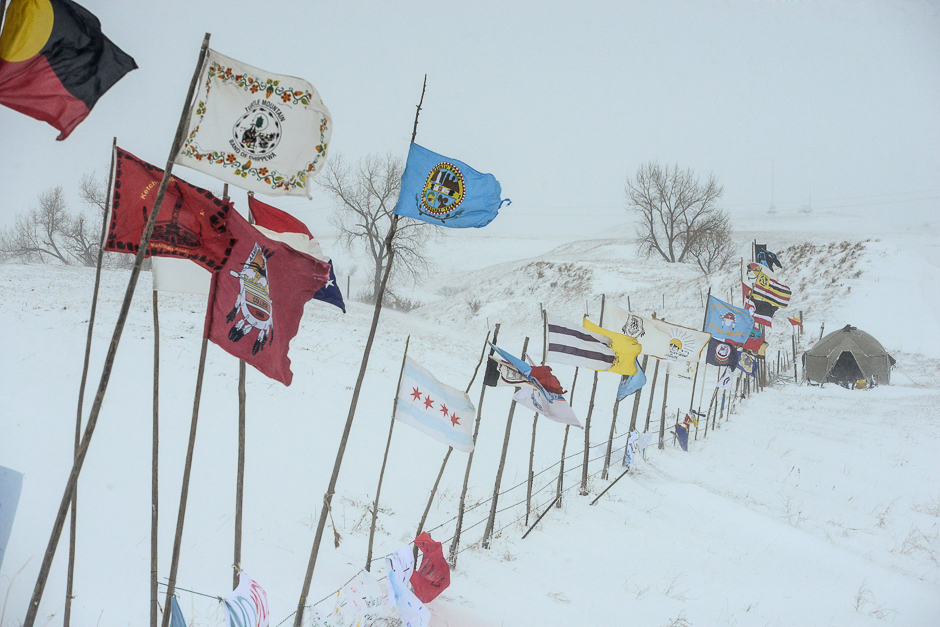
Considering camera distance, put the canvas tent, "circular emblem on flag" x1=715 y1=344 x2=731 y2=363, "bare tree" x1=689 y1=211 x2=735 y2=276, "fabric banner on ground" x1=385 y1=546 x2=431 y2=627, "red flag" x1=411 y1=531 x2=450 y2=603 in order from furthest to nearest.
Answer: "bare tree" x1=689 y1=211 x2=735 y2=276, the canvas tent, "circular emblem on flag" x1=715 y1=344 x2=731 y2=363, "red flag" x1=411 y1=531 x2=450 y2=603, "fabric banner on ground" x1=385 y1=546 x2=431 y2=627

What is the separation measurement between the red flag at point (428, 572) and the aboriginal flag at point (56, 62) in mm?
5494

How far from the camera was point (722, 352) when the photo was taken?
17.3 meters

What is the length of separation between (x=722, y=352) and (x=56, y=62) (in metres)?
17.5

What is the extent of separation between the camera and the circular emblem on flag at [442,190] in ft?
20.0

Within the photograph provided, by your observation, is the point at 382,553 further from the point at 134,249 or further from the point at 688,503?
the point at 688,503

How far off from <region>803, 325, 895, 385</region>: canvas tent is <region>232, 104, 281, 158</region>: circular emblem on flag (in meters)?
33.7

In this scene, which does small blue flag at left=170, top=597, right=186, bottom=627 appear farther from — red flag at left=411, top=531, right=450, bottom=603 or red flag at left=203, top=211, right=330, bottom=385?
red flag at left=411, top=531, right=450, bottom=603

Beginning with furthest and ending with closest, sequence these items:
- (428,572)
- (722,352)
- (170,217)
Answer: (722,352)
(428,572)
(170,217)

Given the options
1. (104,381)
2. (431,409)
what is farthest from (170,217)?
(431,409)

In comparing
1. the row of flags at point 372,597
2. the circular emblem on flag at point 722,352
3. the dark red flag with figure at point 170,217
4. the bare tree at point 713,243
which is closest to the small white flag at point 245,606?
the row of flags at point 372,597

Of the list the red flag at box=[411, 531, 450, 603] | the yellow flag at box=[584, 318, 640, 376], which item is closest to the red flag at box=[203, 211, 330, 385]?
the red flag at box=[411, 531, 450, 603]

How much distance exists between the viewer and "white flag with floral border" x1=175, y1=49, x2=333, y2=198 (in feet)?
14.5

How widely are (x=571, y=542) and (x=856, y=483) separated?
1001cm

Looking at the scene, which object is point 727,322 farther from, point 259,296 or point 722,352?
point 259,296
